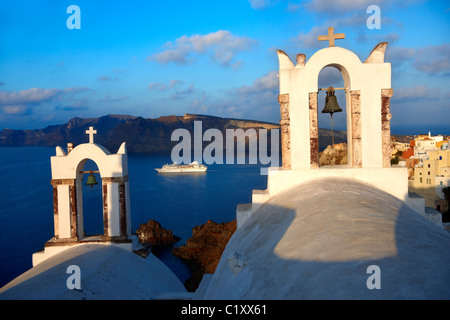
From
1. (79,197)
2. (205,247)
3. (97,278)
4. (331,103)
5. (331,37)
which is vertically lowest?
(205,247)

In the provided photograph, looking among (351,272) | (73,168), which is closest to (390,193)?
(351,272)

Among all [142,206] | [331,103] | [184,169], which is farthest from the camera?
[184,169]

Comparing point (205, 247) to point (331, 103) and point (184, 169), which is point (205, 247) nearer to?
point (331, 103)

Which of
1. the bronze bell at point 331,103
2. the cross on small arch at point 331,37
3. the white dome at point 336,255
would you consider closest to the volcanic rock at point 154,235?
the bronze bell at point 331,103

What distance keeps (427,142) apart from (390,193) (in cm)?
4133

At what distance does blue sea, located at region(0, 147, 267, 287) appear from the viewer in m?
30.2

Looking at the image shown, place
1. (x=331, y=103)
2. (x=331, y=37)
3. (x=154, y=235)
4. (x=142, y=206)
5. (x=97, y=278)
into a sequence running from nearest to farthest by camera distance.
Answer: (x=331, y=37) → (x=97, y=278) → (x=331, y=103) → (x=154, y=235) → (x=142, y=206)

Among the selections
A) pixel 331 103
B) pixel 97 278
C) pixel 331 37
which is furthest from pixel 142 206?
pixel 331 37

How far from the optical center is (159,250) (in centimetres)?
3083

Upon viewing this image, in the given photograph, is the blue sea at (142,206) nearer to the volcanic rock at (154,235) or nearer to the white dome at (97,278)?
the volcanic rock at (154,235)

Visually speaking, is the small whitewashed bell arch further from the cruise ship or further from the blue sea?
the cruise ship

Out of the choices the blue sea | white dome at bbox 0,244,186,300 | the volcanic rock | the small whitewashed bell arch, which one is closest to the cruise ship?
the blue sea

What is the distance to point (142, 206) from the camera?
4738 centimetres

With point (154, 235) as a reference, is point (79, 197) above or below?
above
